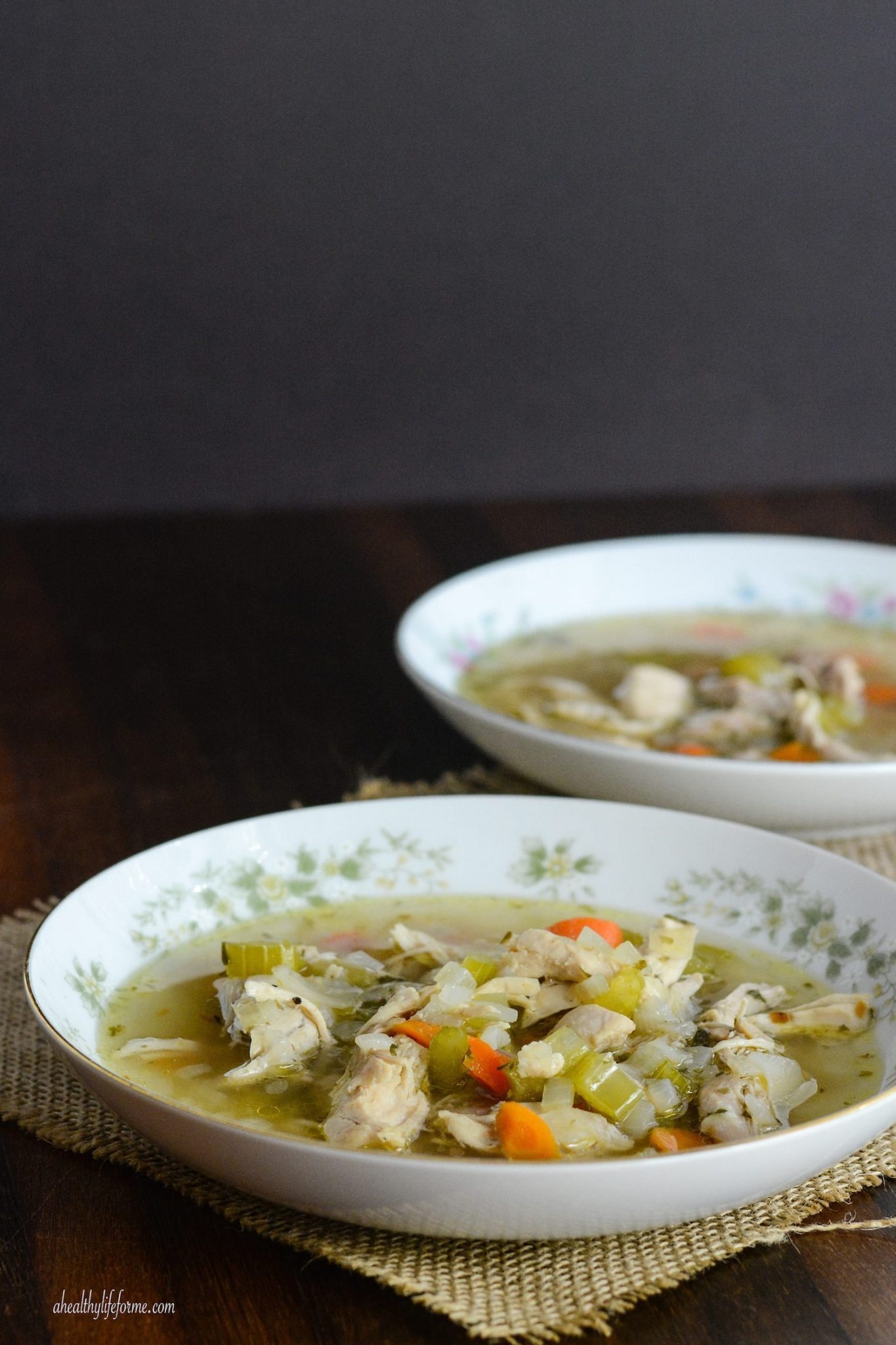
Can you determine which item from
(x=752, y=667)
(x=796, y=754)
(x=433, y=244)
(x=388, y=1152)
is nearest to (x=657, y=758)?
(x=796, y=754)

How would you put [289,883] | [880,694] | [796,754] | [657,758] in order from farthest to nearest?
[880,694] < [796,754] < [657,758] < [289,883]

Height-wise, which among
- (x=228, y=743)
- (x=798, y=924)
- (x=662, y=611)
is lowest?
(x=228, y=743)

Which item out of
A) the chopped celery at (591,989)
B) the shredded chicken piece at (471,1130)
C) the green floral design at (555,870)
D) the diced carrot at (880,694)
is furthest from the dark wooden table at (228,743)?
the diced carrot at (880,694)

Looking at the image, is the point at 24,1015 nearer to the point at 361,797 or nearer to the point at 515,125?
the point at 361,797

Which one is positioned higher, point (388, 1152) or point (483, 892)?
point (388, 1152)

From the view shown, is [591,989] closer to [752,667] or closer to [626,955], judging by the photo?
[626,955]

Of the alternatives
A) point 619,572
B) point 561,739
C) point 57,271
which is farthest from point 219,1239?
point 57,271
